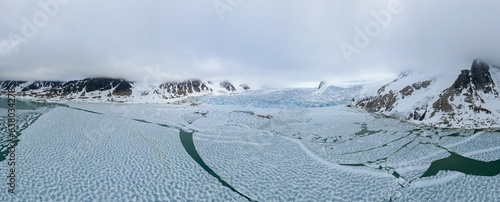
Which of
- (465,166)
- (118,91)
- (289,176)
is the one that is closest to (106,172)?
(289,176)

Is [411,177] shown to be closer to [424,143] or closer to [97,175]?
[424,143]

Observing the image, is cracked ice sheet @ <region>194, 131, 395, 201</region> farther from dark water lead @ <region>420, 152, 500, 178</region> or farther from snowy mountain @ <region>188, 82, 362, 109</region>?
snowy mountain @ <region>188, 82, 362, 109</region>

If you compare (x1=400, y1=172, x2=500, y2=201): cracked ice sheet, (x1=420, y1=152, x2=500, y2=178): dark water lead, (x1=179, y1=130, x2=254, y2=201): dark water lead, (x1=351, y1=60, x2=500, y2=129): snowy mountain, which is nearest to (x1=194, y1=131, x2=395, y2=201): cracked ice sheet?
(x1=179, y1=130, x2=254, y2=201): dark water lead

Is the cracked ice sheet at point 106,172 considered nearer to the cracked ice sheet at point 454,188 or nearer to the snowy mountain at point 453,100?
the cracked ice sheet at point 454,188

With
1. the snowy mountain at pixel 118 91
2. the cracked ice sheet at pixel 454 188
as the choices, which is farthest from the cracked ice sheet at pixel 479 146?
the snowy mountain at pixel 118 91

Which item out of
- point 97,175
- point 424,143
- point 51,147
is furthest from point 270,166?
point 51,147

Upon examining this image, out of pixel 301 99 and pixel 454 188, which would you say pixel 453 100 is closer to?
pixel 454 188
